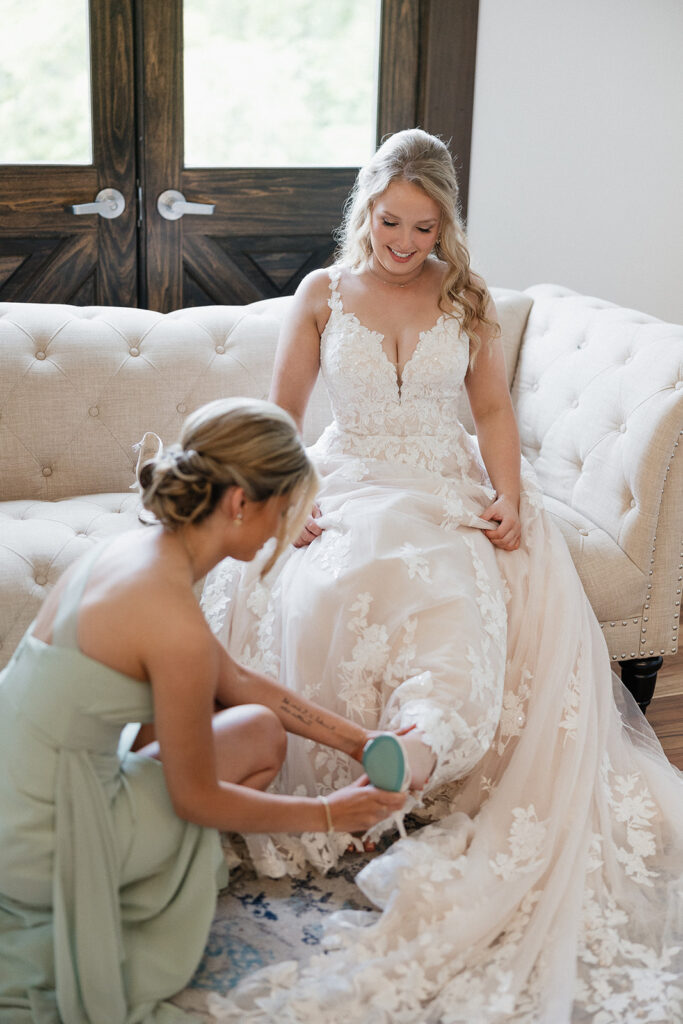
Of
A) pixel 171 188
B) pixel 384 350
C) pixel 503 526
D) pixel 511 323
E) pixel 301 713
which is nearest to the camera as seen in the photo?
pixel 301 713

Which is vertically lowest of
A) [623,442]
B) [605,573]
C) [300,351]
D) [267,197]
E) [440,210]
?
[605,573]

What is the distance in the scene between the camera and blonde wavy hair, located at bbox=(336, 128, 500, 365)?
2438mm

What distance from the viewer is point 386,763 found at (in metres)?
1.68

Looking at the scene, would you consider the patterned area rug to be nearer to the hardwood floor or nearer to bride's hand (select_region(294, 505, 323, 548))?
bride's hand (select_region(294, 505, 323, 548))

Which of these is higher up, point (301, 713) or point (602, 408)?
point (602, 408)

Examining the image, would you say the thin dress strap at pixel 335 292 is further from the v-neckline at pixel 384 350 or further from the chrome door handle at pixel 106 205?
the chrome door handle at pixel 106 205

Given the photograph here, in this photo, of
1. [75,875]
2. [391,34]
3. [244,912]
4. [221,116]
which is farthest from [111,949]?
[391,34]

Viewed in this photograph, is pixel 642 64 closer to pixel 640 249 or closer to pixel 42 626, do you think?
pixel 640 249

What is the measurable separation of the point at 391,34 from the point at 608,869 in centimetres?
287

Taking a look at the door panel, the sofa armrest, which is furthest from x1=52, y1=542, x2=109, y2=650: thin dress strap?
the door panel

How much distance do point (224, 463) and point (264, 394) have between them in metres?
1.44

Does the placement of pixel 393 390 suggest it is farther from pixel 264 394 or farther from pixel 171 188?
pixel 171 188

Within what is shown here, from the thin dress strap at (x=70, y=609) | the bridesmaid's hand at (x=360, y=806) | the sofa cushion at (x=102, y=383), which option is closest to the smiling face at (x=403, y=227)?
the sofa cushion at (x=102, y=383)

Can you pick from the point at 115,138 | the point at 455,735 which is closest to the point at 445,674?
the point at 455,735
